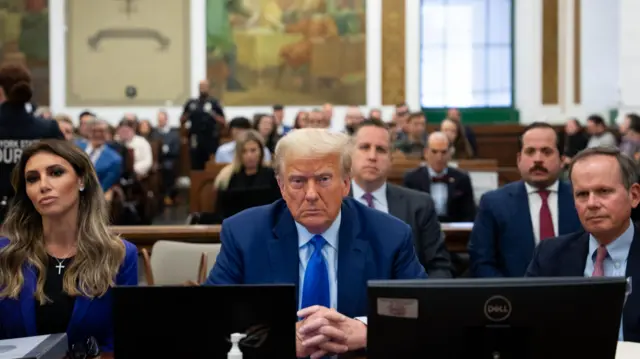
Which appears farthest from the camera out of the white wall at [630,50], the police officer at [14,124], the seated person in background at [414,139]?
the white wall at [630,50]

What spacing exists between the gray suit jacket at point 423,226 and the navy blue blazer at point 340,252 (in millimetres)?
1861

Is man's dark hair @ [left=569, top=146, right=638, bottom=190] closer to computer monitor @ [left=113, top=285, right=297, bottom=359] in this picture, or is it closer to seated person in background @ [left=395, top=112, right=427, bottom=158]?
computer monitor @ [left=113, top=285, right=297, bottom=359]

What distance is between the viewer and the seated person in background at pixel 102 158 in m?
9.00

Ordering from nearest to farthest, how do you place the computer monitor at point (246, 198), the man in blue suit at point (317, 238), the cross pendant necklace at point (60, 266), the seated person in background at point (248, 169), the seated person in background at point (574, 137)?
the man in blue suit at point (317, 238) < the cross pendant necklace at point (60, 266) < the computer monitor at point (246, 198) < the seated person in background at point (248, 169) < the seated person in background at point (574, 137)

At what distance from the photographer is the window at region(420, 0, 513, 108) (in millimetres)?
19078

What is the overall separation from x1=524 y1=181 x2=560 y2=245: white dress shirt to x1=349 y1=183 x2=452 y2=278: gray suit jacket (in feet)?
1.65

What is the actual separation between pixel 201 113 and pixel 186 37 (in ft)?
10.7

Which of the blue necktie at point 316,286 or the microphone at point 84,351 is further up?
the blue necktie at point 316,286

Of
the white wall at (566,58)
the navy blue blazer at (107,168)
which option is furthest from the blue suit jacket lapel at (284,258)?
the white wall at (566,58)

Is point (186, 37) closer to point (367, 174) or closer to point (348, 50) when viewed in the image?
point (348, 50)

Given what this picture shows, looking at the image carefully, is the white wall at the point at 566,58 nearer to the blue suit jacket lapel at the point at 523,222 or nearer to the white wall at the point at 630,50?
the white wall at the point at 630,50

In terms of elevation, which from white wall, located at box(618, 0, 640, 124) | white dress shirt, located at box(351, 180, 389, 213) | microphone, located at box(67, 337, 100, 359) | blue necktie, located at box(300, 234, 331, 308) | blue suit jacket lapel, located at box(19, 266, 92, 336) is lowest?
microphone, located at box(67, 337, 100, 359)

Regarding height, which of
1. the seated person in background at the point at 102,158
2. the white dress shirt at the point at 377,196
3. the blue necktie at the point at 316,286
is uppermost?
the seated person in background at the point at 102,158

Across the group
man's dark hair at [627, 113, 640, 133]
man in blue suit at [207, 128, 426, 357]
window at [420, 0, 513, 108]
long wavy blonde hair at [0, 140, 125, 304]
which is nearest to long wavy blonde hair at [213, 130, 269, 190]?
long wavy blonde hair at [0, 140, 125, 304]
